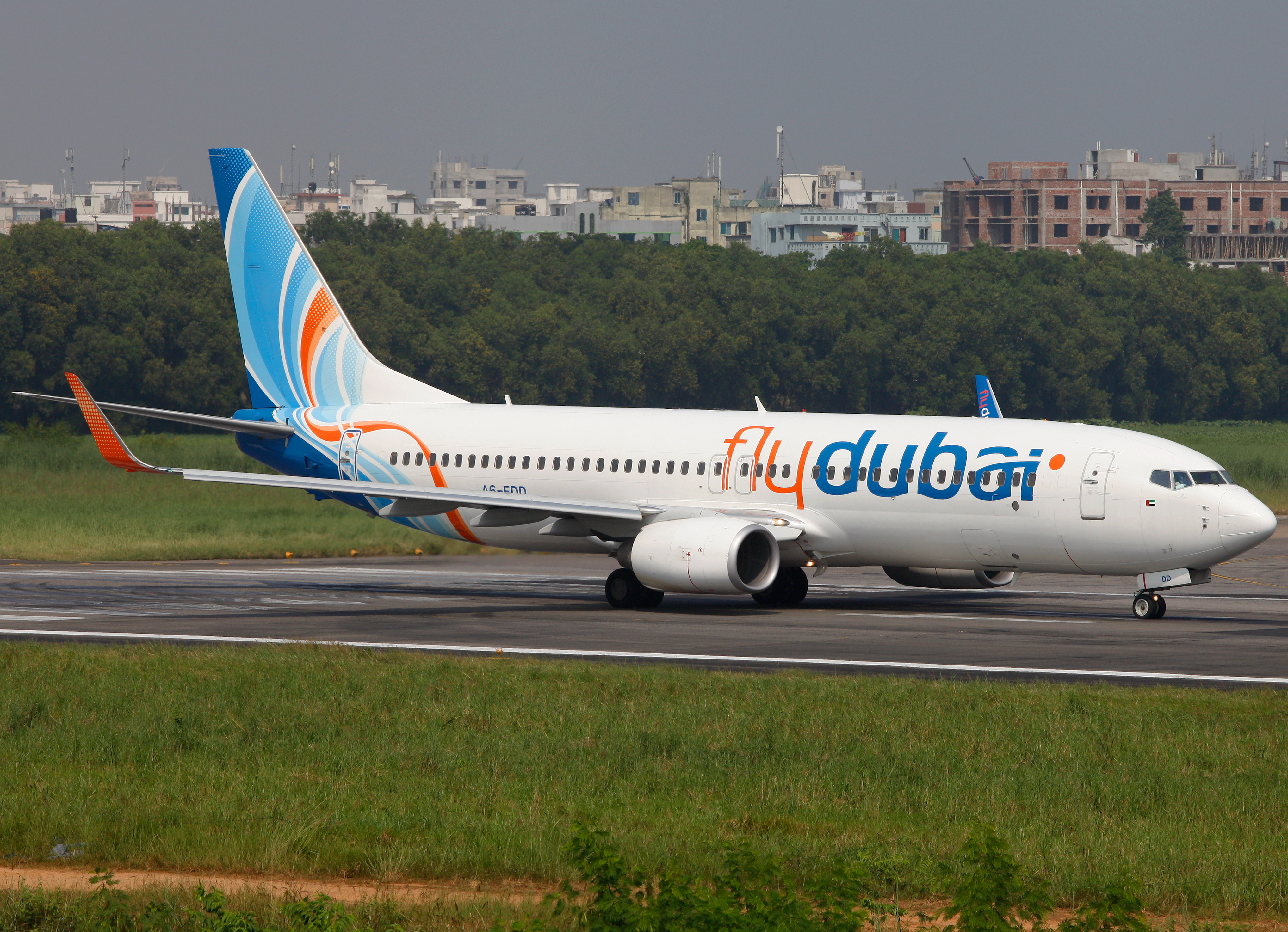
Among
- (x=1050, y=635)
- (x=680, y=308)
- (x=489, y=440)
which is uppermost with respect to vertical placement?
(x=680, y=308)

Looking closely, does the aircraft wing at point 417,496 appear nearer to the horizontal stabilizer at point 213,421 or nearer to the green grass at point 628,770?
the horizontal stabilizer at point 213,421

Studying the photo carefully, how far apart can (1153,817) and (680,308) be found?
101m

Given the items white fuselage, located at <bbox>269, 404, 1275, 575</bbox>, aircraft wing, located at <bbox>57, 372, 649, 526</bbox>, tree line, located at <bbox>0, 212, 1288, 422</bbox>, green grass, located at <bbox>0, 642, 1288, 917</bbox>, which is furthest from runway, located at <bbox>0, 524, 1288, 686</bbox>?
tree line, located at <bbox>0, 212, 1288, 422</bbox>

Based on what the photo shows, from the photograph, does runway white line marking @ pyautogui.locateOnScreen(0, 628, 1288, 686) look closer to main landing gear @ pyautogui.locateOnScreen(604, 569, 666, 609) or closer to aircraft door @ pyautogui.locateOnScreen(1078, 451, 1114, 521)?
aircraft door @ pyautogui.locateOnScreen(1078, 451, 1114, 521)

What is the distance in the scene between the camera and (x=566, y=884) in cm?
Answer: 1047

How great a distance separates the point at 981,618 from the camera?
1230 inches

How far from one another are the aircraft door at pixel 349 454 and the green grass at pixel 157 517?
642cm

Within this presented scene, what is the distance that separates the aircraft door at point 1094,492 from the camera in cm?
2984

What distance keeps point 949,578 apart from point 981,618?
2882 mm

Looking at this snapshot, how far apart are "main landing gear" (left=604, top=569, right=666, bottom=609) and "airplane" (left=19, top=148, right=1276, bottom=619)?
0.04 metres

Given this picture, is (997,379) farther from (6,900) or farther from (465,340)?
(6,900)

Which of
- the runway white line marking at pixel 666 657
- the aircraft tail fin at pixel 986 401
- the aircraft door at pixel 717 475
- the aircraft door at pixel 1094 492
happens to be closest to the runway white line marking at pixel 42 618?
the runway white line marking at pixel 666 657

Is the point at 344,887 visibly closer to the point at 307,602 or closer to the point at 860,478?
the point at 860,478

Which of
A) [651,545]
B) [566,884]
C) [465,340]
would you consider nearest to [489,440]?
[651,545]
